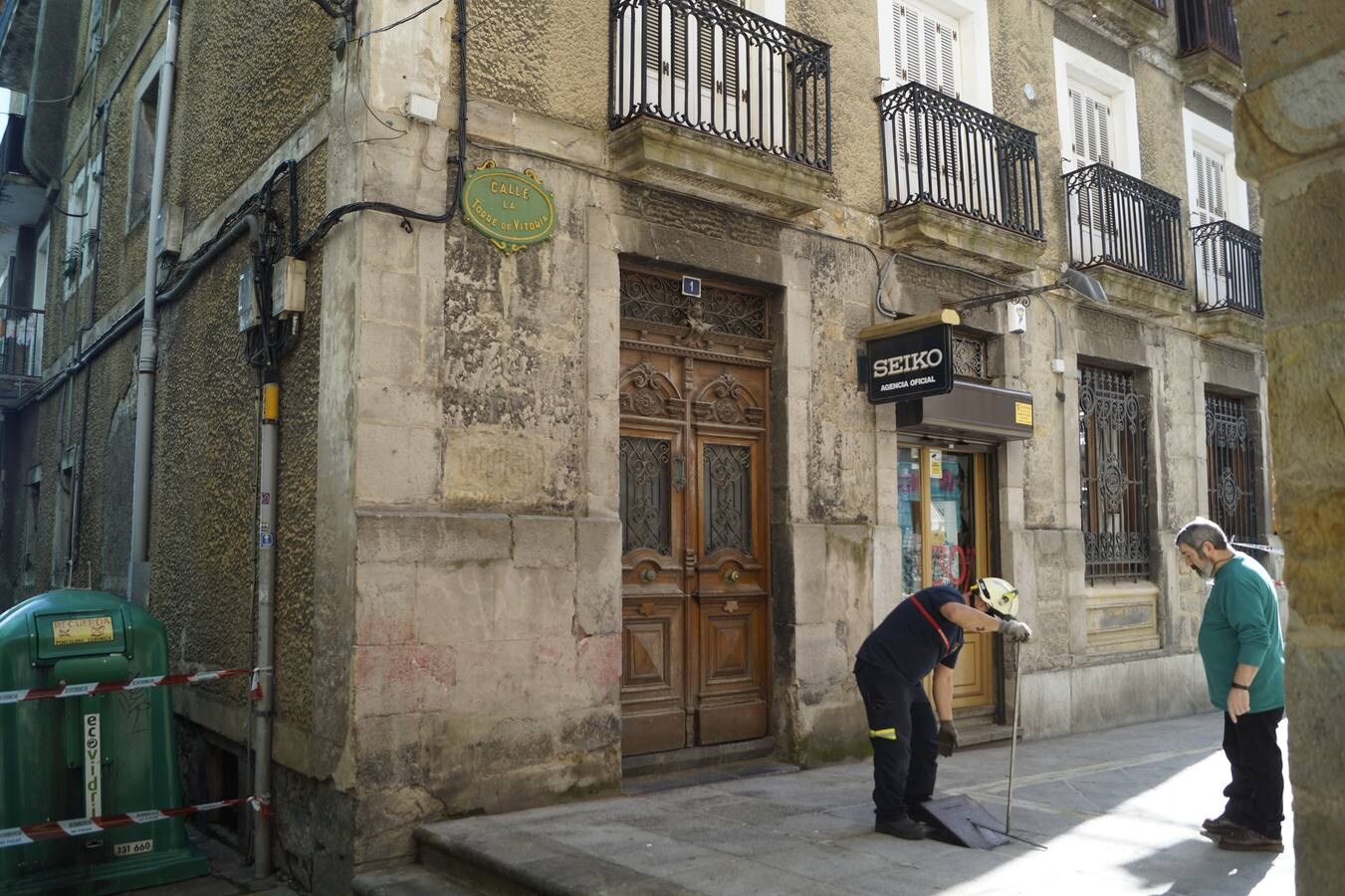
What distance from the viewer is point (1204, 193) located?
12.7 meters

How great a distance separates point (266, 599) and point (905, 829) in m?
3.84

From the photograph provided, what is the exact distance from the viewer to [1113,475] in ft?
35.0

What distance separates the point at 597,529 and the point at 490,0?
320 centimetres

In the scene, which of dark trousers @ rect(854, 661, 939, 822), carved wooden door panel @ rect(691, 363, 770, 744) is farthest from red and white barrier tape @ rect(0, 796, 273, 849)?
dark trousers @ rect(854, 661, 939, 822)

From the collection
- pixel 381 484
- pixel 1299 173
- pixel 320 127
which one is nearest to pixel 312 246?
pixel 320 127

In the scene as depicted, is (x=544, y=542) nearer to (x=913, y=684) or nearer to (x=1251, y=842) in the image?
(x=913, y=684)

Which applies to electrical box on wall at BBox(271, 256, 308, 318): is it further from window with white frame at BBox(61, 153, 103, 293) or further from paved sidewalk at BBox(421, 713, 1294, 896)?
window with white frame at BBox(61, 153, 103, 293)

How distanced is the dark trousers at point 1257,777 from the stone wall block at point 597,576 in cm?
340

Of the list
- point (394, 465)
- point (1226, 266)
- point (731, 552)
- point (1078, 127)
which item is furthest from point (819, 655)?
point (1226, 266)

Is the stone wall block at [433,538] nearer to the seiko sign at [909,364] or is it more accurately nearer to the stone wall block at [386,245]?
the stone wall block at [386,245]

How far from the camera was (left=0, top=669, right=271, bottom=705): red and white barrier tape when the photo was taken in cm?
546

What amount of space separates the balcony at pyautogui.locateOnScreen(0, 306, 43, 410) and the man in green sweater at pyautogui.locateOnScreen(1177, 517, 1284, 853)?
14190mm

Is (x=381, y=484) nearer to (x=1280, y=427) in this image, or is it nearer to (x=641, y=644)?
(x=641, y=644)

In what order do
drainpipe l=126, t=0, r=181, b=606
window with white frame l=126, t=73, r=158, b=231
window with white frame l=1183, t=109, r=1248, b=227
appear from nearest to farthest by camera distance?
drainpipe l=126, t=0, r=181, b=606 → window with white frame l=126, t=73, r=158, b=231 → window with white frame l=1183, t=109, r=1248, b=227
